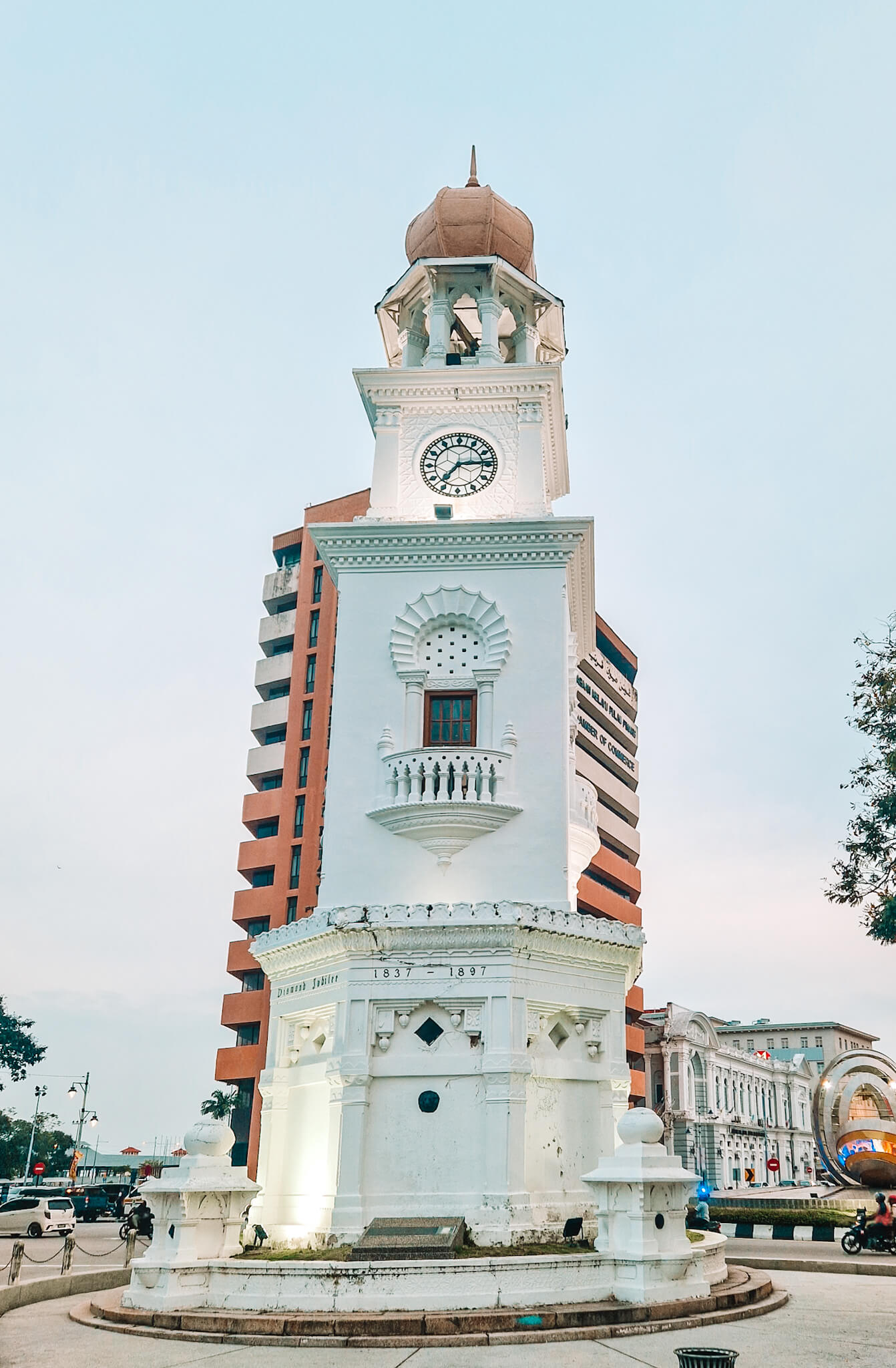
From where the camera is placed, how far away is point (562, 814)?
20734mm

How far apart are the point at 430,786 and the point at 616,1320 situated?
30.4ft

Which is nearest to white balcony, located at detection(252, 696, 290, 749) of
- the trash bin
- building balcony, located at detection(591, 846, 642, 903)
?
building balcony, located at detection(591, 846, 642, 903)

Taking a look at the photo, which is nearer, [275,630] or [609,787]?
[275,630]

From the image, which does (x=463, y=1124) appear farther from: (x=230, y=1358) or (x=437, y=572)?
(x=437, y=572)

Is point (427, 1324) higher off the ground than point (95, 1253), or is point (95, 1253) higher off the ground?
point (427, 1324)

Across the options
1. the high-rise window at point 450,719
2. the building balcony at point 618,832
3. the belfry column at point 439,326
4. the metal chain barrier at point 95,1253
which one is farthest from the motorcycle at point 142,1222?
the building balcony at point 618,832

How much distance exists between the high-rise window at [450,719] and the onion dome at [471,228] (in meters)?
11.1

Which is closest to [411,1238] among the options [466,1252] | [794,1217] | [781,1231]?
[466,1252]

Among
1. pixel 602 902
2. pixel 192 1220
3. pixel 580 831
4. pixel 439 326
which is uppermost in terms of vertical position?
pixel 439 326

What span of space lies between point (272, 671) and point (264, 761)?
5.79 metres

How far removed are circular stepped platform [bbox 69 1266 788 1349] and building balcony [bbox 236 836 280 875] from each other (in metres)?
46.7

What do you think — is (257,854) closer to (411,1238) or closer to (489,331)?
(489,331)

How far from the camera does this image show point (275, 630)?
224 ft

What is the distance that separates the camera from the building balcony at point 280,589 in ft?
227
